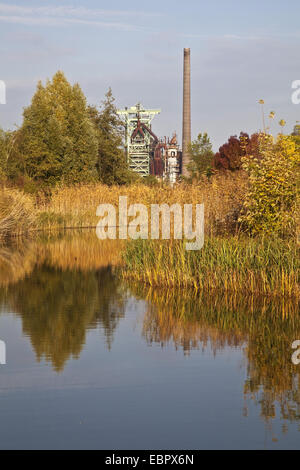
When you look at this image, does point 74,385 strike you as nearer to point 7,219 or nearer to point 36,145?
point 7,219

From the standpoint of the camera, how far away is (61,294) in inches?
560

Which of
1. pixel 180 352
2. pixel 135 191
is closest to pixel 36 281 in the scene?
pixel 180 352

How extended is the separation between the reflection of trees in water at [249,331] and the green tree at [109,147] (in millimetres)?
33981

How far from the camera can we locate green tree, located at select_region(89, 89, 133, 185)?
47.6 meters

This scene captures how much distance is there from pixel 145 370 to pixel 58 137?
33.2 meters

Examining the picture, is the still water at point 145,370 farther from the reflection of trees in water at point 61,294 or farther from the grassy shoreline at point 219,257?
the grassy shoreline at point 219,257

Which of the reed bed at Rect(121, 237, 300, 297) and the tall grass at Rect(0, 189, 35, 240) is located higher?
the tall grass at Rect(0, 189, 35, 240)

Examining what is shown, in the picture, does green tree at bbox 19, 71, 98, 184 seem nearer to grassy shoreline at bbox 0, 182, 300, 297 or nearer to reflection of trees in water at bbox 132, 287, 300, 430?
grassy shoreline at bbox 0, 182, 300, 297

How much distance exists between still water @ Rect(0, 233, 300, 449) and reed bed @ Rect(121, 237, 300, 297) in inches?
14.7

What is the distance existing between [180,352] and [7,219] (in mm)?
19419

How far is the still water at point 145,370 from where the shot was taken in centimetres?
610
